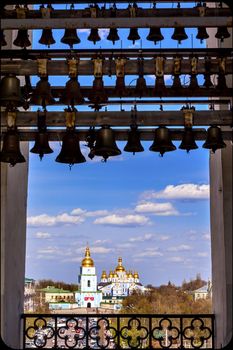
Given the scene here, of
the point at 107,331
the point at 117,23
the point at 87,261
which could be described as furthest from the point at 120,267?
the point at 117,23

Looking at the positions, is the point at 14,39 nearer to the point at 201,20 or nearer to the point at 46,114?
the point at 46,114

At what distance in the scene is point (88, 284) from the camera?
367 inches

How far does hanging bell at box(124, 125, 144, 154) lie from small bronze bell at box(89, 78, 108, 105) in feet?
1.25

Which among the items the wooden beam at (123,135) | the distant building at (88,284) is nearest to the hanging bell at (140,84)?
the wooden beam at (123,135)

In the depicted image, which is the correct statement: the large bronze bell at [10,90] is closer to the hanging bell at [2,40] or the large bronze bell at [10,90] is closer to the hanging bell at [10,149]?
the hanging bell at [10,149]

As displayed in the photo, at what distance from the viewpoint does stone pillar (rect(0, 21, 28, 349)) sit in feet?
13.6

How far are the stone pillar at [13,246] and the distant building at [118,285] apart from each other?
13.3ft

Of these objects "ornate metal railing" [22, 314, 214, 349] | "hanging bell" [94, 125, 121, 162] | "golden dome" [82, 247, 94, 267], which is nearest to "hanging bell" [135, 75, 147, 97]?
"hanging bell" [94, 125, 121, 162]

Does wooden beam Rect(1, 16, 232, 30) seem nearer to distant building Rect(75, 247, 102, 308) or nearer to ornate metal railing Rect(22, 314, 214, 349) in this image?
ornate metal railing Rect(22, 314, 214, 349)

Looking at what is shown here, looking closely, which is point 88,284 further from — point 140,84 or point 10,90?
point 10,90

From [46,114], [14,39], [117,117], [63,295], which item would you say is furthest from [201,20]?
[63,295]

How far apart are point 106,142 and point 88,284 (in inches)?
217

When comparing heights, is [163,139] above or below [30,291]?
above

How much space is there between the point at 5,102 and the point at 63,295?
19.4 feet
